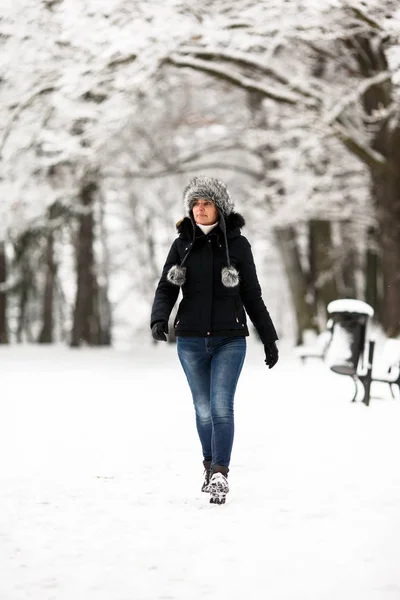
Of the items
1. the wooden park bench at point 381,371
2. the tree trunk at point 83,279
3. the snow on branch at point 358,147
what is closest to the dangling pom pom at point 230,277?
the wooden park bench at point 381,371

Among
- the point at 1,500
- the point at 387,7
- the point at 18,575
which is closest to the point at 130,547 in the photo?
the point at 18,575

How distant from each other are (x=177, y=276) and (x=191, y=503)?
1.43 meters

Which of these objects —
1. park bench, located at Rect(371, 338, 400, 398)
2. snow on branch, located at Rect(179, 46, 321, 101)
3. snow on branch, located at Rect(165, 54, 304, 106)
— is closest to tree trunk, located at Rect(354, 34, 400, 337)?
snow on branch, located at Rect(179, 46, 321, 101)

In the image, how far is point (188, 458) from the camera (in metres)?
7.31

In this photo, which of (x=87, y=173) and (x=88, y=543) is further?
(x=87, y=173)

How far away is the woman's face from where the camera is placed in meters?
5.83

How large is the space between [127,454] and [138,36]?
21.6 feet

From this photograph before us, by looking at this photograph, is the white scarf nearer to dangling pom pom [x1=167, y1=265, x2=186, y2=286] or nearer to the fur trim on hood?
the fur trim on hood

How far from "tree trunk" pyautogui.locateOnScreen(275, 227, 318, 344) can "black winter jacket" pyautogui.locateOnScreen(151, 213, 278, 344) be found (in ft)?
58.5

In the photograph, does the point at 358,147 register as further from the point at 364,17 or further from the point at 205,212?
Result: the point at 205,212

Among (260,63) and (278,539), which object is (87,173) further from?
(278,539)

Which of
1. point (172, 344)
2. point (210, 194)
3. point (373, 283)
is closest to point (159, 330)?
point (210, 194)

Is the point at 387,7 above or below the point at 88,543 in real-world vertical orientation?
above

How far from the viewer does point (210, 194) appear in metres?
5.85
